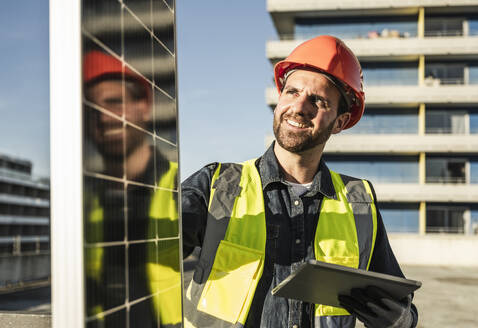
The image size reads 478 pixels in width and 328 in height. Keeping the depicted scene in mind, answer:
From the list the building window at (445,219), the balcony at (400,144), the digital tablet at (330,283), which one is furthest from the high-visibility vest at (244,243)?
the building window at (445,219)

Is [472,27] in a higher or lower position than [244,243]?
higher

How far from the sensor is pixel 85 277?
2.79 ft

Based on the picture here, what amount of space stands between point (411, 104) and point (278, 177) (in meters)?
31.7

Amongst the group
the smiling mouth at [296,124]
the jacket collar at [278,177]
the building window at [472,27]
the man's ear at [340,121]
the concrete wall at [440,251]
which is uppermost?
the building window at [472,27]

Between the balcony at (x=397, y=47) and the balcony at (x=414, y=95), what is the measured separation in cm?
205

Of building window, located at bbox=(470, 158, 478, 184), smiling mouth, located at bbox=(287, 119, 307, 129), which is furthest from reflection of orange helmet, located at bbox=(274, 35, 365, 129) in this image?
building window, located at bbox=(470, 158, 478, 184)

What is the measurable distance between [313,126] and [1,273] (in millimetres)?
49116

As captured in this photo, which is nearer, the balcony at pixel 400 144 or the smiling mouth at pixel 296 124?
the smiling mouth at pixel 296 124

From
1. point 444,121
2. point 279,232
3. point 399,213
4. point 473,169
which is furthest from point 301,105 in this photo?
point 473,169

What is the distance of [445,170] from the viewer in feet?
105

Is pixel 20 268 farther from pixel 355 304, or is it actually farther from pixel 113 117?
pixel 113 117

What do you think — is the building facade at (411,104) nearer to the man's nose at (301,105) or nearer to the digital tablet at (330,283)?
the man's nose at (301,105)

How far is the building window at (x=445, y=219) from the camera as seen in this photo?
1245 inches

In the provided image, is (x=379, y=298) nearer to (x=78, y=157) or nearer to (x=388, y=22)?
(x=78, y=157)
